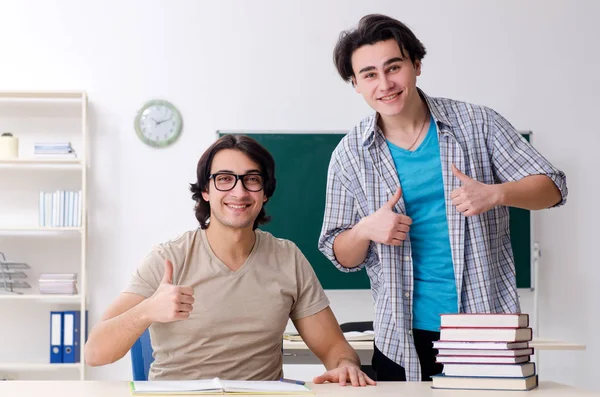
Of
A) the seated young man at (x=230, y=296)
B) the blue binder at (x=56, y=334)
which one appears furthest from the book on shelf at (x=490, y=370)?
the blue binder at (x=56, y=334)

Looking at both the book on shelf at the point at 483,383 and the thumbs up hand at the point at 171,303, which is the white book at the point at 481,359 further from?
the thumbs up hand at the point at 171,303

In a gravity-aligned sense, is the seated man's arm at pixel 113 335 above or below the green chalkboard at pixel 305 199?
below

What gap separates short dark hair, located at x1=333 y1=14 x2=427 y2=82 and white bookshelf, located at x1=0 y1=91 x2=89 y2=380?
10.2 ft

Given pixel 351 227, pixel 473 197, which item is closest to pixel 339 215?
pixel 351 227

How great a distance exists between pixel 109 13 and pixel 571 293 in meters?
3.40

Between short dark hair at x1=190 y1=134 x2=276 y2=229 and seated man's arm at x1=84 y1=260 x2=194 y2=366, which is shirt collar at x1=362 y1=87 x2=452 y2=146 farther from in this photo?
seated man's arm at x1=84 y1=260 x2=194 y2=366

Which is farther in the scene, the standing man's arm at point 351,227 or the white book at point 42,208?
the white book at point 42,208

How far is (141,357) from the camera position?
2.47 m

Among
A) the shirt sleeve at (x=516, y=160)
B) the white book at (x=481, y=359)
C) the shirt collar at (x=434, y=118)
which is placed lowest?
the white book at (x=481, y=359)

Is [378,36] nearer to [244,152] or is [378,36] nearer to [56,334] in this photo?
[244,152]

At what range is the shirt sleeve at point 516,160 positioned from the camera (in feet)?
6.95

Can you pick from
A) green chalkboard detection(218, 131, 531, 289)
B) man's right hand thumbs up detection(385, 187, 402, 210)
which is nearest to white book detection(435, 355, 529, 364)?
man's right hand thumbs up detection(385, 187, 402, 210)

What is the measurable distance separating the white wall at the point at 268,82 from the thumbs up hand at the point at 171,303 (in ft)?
10.6

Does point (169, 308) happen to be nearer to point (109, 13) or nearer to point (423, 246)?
point (423, 246)
